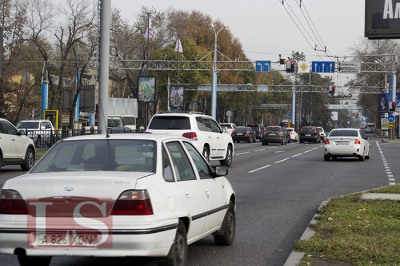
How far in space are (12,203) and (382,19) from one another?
7.94 m

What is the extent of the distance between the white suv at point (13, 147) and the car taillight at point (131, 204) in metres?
13.1

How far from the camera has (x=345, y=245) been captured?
6574mm

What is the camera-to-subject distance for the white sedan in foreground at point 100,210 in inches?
186

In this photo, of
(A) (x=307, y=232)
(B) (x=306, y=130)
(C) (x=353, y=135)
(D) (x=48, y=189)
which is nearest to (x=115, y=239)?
(D) (x=48, y=189)

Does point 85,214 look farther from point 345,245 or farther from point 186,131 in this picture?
point 186,131

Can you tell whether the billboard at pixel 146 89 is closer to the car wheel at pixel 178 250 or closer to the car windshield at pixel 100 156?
the car windshield at pixel 100 156

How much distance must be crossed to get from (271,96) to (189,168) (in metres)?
123

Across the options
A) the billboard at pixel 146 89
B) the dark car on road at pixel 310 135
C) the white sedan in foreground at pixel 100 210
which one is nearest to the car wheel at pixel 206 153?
the white sedan in foreground at pixel 100 210

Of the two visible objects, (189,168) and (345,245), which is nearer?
(189,168)

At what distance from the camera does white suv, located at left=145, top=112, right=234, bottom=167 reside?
1803 centimetres

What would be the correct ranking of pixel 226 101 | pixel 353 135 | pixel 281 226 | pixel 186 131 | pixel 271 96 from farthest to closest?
pixel 271 96
pixel 226 101
pixel 353 135
pixel 186 131
pixel 281 226

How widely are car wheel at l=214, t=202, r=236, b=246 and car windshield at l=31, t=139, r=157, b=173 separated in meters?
1.78

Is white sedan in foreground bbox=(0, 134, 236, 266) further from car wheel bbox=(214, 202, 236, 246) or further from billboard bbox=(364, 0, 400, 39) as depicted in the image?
billboard bbox=(364, 0, 400, 39)

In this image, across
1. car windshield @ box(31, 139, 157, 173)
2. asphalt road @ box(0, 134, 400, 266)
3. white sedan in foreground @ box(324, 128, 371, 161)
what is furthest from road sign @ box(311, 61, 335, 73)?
car windshield @ box(31, 139, 157, 173)
